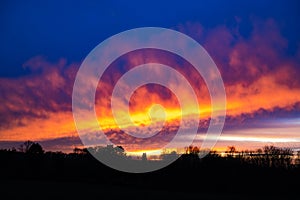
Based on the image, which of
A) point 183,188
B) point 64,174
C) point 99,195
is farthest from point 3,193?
point 64,174

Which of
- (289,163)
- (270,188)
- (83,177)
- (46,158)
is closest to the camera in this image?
(270,188)

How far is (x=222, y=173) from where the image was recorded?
20.9 metres

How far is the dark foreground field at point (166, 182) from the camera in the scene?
1708 cm

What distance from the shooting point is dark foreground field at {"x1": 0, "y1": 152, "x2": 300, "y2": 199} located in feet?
56.0

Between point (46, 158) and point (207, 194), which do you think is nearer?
point (207, 194)

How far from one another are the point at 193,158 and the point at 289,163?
5.20m

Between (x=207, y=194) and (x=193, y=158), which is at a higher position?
(x=193, y=158)

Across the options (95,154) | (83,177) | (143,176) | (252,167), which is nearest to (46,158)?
(95,154)

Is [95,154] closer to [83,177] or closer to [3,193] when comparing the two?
[83,177]

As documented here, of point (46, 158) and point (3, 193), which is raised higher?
point (46, 158)

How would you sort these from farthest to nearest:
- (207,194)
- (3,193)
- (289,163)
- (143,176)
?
(143,176) → (289,163) → (207,194) → (3,193)

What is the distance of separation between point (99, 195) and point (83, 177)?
814 cm

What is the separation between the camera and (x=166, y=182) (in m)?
21.2

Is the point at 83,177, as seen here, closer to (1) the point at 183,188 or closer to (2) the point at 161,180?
→ (2) the point at 161,180
